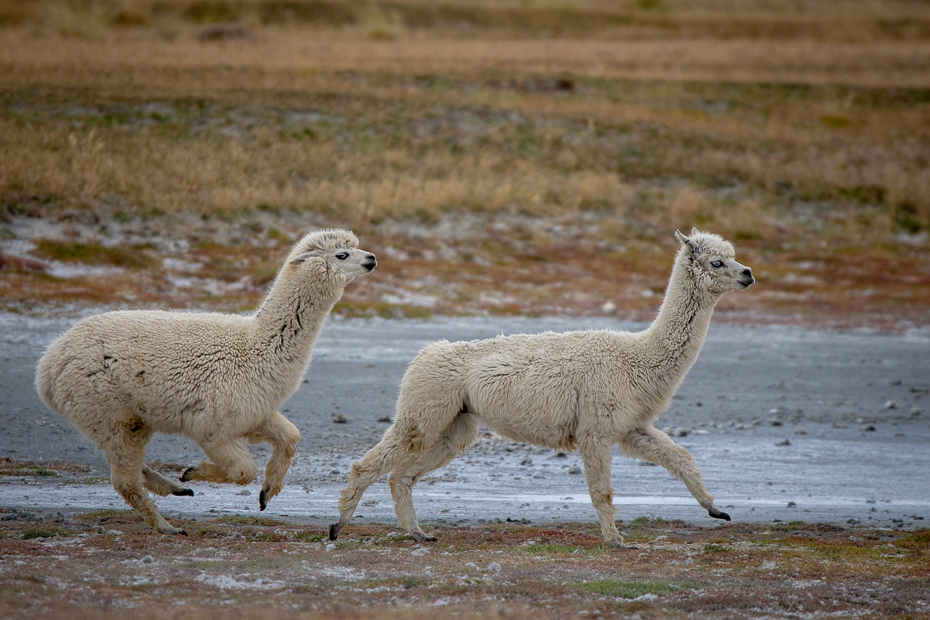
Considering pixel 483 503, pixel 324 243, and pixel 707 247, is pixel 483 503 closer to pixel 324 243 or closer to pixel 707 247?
pixel 324 243

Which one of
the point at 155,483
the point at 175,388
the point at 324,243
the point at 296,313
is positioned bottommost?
the point at 155,483

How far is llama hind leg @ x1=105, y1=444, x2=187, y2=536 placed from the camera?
8.30 m

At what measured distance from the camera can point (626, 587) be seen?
6922 millimetres

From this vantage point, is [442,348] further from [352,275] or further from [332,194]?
[332,194]

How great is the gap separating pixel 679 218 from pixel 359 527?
23.0 meters

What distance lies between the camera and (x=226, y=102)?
33281 millimetres

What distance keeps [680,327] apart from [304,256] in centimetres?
375

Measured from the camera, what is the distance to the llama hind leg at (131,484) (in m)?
8.30

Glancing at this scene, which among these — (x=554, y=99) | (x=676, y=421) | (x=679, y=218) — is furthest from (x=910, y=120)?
(x=676, y=421)

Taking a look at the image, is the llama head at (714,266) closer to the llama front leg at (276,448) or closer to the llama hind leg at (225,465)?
the llama front leg at (276,448)

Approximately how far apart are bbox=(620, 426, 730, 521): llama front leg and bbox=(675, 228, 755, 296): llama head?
5.24ft

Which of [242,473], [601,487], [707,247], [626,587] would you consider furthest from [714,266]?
[242,473]

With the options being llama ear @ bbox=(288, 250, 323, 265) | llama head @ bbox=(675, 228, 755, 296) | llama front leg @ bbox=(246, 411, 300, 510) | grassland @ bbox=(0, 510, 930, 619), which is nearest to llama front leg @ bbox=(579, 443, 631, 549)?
grassland @ bbox=(0, 510, 930, 619)

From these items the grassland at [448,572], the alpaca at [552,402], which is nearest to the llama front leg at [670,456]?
the alpaca at [552,402]
